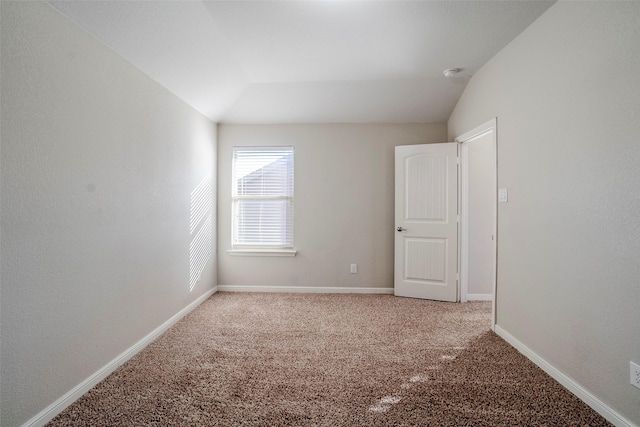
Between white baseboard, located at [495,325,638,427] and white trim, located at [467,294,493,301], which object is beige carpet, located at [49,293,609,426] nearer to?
white baseboard, located at [495,325,638,427]

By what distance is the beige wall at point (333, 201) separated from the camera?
4.06 meters

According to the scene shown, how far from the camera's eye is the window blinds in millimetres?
4141

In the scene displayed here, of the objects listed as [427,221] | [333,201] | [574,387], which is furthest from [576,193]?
[333,201]

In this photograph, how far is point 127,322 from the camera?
2.30m

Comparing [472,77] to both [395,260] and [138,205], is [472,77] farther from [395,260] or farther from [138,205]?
[138,205]

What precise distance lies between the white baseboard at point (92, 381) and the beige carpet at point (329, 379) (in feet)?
0.15

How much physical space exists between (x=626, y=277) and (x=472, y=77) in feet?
7.99

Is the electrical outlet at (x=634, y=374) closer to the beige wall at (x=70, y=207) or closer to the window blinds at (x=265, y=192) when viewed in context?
the beige wall at (x=70, y=207)

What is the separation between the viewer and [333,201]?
408 cm

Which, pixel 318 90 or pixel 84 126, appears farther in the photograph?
pixel 318 90

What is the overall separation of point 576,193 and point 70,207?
308cm

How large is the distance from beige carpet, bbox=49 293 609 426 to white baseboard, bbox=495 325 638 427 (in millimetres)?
39

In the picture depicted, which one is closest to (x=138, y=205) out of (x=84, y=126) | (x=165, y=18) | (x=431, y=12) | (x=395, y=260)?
(x=84, y=126)

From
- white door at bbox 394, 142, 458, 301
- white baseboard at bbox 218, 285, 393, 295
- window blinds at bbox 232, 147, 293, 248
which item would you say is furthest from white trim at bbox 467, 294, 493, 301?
window blinds at bbox 232, 147, 293, 248
